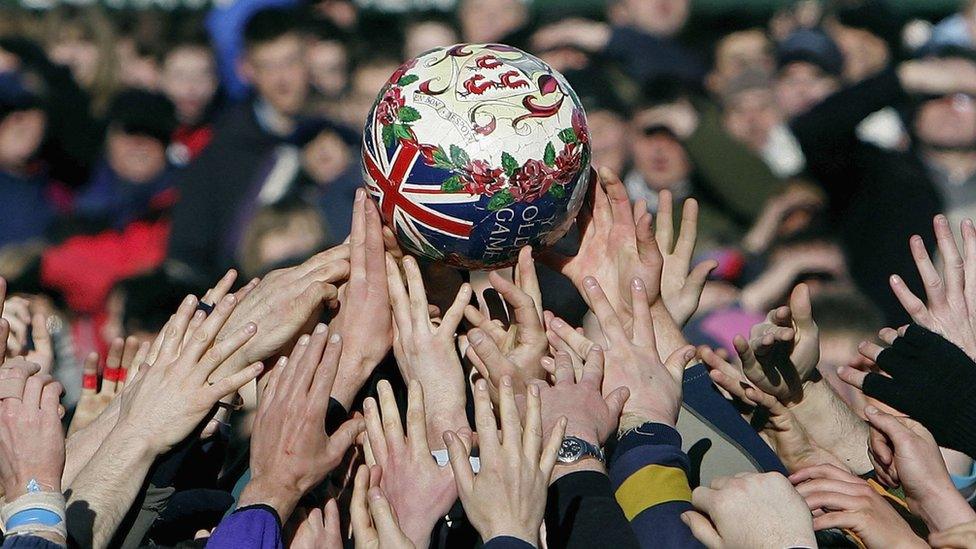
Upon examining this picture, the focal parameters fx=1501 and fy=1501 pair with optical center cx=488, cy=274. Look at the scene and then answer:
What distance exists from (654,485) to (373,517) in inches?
29.1

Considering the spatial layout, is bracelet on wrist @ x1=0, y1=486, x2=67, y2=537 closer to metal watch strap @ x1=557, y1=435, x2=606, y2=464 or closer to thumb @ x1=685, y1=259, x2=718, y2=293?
metal watch strap @ x1=557, y1=435, x2=606, y2=464

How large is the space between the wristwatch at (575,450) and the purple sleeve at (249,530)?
2.44ft

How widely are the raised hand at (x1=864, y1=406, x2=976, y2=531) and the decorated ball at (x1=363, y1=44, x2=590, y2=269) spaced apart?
1.18m

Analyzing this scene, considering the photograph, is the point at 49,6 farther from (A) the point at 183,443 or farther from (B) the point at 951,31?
(A) the point at 183,443

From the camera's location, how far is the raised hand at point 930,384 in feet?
13.6

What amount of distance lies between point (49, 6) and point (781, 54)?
5489 mm

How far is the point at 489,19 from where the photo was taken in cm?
1034

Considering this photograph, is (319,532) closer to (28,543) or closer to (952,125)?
(28,543)

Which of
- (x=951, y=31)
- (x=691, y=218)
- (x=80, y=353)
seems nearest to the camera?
(x=691, y=218)

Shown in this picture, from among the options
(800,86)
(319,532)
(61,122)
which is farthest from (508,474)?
(61,122)

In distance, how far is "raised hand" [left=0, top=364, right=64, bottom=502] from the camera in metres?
3.70

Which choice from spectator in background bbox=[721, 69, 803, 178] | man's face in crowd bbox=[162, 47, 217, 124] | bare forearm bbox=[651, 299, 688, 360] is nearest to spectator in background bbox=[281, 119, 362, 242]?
man's face in crowd bbox=[162, 47, 217, 124]

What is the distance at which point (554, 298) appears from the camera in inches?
230

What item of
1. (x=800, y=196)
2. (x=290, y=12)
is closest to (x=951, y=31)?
(x=800, y=196)
